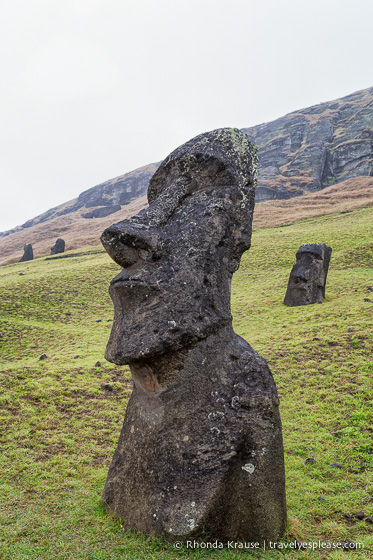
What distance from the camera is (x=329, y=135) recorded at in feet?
405

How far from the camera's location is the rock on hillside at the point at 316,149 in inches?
3844

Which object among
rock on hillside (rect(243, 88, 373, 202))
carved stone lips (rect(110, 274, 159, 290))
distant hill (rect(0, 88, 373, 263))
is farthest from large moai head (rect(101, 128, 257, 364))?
rock on hillside (rect(243, 88, 373, 202))

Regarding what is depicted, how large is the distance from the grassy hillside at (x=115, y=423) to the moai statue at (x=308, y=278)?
2.73 ft

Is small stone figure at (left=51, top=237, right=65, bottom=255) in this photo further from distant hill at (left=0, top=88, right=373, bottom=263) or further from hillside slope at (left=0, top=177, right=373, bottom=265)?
distant hill at (left=0, top=88, right=373, bottom=263)

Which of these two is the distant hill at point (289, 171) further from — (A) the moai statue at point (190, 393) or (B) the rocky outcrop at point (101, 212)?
(A) the moai statue at point (190, 393)

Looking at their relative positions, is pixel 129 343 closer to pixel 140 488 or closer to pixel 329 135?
pixel 140 488

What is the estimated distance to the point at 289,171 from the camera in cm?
11044

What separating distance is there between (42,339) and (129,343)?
14741 millimetres

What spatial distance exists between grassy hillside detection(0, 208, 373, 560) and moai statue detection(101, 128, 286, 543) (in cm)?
38

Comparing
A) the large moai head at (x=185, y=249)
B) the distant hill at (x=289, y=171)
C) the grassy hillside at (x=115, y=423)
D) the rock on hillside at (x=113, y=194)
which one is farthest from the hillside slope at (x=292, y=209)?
the rock on hillside at (x=113, y=194)

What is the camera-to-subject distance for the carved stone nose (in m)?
5.37

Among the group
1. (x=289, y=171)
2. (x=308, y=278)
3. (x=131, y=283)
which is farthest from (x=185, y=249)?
(x=289, y=171)

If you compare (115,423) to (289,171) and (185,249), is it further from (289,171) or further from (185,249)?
(289,171)

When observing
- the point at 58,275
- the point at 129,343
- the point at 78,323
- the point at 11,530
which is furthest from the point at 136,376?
the point at 58,275
